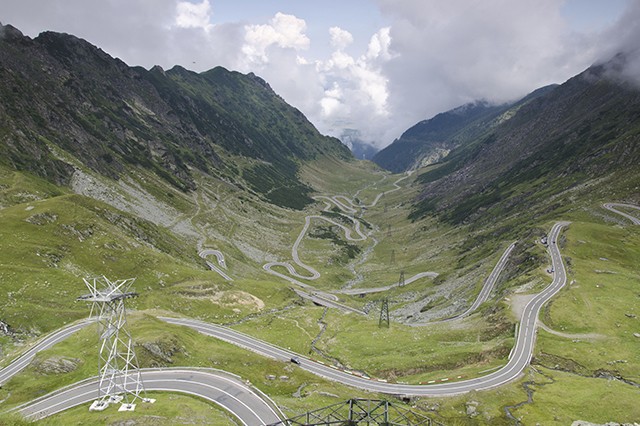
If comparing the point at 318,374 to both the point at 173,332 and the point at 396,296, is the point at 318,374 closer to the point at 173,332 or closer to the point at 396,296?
the point at 173,332

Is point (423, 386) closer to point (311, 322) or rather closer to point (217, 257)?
point (311, 322)

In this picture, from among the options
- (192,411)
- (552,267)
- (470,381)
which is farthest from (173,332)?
(552,267)

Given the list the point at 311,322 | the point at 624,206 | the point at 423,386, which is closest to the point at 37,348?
the point at 311,322

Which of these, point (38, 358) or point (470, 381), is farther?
point (470, 381)

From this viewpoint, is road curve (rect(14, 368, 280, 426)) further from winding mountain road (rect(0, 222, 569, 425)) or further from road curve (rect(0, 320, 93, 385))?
road curve (rect(0, 320, 93, 385))

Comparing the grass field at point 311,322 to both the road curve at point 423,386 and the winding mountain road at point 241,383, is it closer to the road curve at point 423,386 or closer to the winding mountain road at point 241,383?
the road curve at point 423,386

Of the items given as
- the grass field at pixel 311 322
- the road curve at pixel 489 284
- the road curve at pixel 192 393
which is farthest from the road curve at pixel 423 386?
the road curve at pixel 489 284
